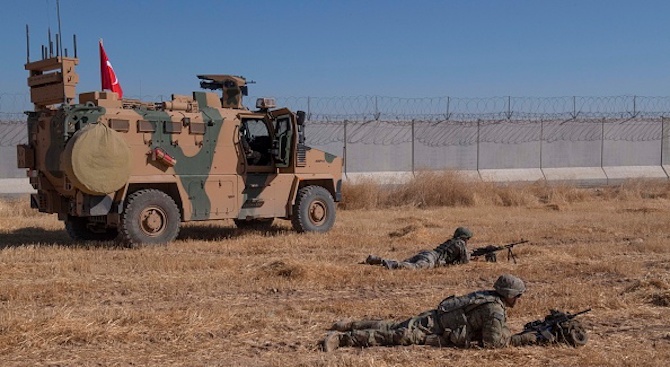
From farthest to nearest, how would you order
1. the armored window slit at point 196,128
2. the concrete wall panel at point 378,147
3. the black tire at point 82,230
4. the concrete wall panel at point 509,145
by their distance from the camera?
the concrete wall panel at point 509,145 < the concrete wall panel at point 378,147 < the black tire at point 82,230 < the armored window slit at point 196,128

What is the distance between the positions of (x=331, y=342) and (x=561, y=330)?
1808mm

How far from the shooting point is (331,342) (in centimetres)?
598

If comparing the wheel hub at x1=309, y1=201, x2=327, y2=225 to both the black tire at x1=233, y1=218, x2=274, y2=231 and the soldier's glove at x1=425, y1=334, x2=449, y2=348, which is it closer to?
the black tire at x1=233, y1=218, x2=274, y2=231

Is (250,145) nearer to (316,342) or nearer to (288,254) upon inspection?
(288,254)

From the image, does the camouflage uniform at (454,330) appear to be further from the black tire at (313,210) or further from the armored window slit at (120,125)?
the black tire at (313,210)

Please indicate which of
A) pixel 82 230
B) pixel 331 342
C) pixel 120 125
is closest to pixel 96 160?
pixel 120 125

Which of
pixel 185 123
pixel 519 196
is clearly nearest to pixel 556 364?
pixel 185 123

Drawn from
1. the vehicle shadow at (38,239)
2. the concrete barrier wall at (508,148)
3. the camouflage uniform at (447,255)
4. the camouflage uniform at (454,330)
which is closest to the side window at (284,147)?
the vehicle shadow at (38,239)

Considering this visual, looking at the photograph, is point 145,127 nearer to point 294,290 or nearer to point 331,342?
point 294,290

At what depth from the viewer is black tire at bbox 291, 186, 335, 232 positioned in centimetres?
1360

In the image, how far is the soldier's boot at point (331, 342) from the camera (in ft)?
19.5

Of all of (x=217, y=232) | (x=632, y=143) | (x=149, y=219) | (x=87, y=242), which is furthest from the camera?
(x=632, y=143)

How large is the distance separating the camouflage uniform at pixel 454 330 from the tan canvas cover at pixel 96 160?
595 centimetres

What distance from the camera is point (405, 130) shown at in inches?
977
